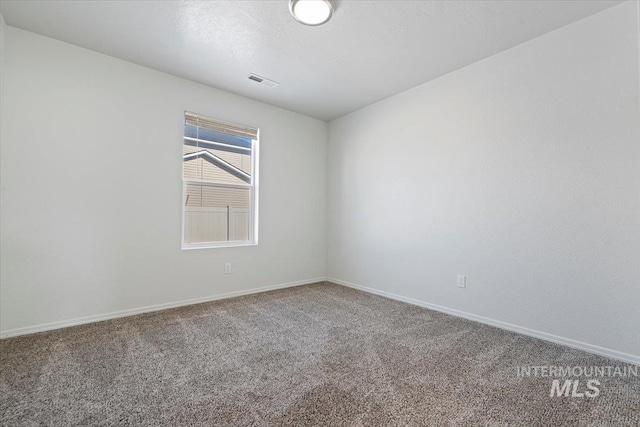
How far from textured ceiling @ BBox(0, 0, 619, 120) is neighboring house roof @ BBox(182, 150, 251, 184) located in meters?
0.83

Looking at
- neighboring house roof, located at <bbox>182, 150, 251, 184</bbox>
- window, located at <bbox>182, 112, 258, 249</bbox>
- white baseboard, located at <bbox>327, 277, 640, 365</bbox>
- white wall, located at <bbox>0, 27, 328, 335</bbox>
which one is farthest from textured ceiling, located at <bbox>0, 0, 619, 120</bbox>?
white baseboard, located at <bbox>327, 277, 640, 365</bbox>

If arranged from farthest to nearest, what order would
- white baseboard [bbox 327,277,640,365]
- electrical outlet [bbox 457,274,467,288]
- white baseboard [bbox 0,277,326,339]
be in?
electrical outlet [bbox 457,274,467,288], white baseboard [bbox 0,277,326,339], white baseboard [bbox 327,277,640,365]

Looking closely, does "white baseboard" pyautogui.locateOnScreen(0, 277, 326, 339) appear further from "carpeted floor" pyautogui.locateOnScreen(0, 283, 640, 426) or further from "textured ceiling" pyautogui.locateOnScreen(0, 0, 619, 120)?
"textured ceiling" pyautogui.locateOnScreen(0, 0, 619, 120)

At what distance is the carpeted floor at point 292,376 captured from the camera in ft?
4.59

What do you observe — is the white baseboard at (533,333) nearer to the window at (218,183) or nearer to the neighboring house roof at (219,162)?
the window at (218,183)

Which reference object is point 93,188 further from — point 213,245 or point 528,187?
point 528,187

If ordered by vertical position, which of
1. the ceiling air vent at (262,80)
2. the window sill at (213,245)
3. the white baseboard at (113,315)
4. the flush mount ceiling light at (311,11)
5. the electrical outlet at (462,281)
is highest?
the ceiling air vent at (262,80)

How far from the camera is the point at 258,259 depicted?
374 centimetres

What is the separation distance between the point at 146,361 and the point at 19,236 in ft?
5.14

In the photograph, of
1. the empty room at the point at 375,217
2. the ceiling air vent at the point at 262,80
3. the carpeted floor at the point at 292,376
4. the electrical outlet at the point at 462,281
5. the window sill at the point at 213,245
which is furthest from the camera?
the window sill at the point at 213,245

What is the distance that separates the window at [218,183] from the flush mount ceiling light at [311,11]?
5.70ft

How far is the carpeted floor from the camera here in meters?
1.40

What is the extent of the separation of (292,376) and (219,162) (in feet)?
8.60

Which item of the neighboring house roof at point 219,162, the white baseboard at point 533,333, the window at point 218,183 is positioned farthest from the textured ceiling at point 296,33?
the white baseboard at point 533,333
